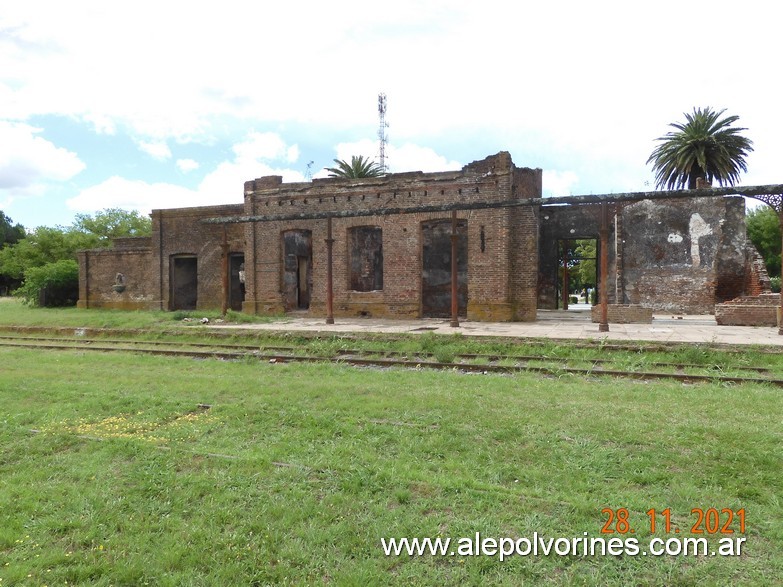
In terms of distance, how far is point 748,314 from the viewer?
14203 mm

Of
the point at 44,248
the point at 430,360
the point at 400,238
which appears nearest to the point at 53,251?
the point at 44,248

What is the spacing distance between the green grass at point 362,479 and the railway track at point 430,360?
1349 mm

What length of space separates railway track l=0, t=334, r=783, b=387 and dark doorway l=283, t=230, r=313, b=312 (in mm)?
7146

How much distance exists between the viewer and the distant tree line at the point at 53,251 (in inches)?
960

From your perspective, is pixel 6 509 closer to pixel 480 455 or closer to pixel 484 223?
pixel 480 455

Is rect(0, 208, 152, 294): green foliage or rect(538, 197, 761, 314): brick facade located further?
rect(0, 208, 152, 294): green foliage

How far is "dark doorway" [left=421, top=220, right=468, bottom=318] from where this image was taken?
18562mm

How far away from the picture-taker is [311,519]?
3.29 metres

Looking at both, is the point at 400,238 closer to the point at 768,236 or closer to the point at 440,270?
the point at 440,270

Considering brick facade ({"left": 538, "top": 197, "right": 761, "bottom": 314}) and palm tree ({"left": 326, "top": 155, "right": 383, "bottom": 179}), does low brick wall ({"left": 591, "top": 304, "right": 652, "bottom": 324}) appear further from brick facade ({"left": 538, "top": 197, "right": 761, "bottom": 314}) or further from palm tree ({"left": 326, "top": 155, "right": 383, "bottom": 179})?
palm tree ({"left": 326, "top": 155, "right": 383, "bottom": 179})

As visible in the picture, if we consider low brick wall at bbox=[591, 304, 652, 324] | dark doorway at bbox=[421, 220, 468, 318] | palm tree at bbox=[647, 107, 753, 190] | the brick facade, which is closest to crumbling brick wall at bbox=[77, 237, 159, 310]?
dark doorway at bbox=[421, 220, 468, 318]


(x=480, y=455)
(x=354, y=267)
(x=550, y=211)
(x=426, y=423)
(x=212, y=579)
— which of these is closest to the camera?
(x=212, y=579)

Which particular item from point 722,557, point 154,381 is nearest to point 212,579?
point 722,557

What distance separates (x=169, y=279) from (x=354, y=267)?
7.56 metres
